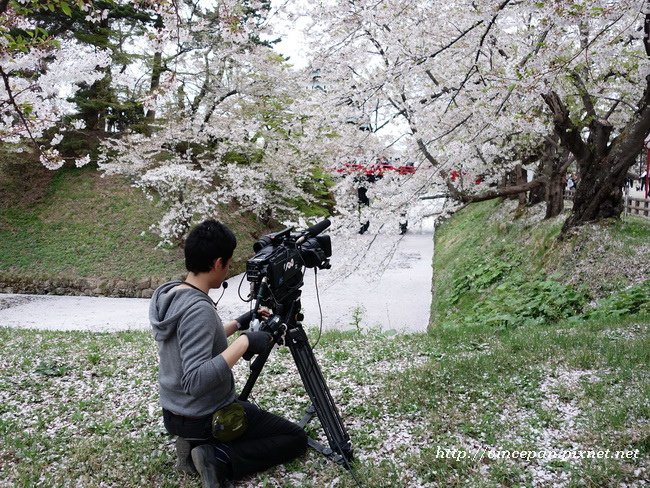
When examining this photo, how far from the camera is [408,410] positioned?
3646mm

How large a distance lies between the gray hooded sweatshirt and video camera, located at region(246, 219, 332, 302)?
12.7 inches

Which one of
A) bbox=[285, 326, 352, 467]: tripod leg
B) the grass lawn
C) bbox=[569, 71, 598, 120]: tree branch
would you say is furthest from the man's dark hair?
bbox=[569, 71, 598, 120]: tree branch

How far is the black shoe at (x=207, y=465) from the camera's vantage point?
8.42 ft

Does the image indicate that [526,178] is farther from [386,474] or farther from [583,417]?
[386,474]

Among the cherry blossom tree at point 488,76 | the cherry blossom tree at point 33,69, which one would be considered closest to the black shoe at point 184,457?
the cherry blossom tree at point 33,69

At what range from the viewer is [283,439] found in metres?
2.98

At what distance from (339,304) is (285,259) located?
31.6 ft

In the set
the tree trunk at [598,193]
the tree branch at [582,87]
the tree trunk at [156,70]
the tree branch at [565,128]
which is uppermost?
the tree trunk at [156,70]

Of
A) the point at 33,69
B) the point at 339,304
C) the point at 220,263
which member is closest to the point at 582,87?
the point at 220,263

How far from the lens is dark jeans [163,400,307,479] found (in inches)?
107

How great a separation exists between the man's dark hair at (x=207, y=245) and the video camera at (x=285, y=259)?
0.51 feet

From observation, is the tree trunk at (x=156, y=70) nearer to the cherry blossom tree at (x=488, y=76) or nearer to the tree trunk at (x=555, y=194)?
the cherry blossom tree at (x=488, y=76)

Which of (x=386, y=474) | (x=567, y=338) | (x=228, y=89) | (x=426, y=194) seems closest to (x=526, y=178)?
(x=426, y=194)

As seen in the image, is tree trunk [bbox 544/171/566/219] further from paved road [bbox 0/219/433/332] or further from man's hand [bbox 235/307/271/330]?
man's hand [bbox 235/307/271/330]
